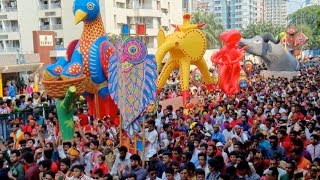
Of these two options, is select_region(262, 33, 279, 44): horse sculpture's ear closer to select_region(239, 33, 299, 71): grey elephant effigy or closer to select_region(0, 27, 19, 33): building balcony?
select_region(239, 33, 299, 71): grey elephant effigy

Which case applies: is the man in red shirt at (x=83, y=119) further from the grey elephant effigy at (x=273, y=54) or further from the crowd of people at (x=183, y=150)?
the grey elephant effigy at (x=273, y=54)

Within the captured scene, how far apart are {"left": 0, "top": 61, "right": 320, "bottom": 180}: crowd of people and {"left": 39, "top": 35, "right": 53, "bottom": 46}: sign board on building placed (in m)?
18.7

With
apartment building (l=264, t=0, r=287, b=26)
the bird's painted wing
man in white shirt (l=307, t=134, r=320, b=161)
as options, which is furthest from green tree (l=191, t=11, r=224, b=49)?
apartment building (l=264, t=0, r=287, b=26)

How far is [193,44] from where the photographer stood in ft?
48.3

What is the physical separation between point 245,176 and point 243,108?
16.2 feet

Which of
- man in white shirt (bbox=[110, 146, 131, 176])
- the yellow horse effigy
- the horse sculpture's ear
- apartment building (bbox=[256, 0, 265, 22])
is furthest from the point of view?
apartment building (bbox=[256, 0, 265, 22])

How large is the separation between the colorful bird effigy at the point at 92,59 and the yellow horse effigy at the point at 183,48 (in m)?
3.21

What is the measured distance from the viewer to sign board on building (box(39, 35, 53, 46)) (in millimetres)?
29302

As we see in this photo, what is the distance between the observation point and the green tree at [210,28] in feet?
142

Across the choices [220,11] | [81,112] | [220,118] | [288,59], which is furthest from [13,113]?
[220,11]

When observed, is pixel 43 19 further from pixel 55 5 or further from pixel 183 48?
pixel 183 48

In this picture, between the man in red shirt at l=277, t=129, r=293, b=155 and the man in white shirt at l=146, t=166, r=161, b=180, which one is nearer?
the man in white shirt at l=146, t=166, r=161, b=180

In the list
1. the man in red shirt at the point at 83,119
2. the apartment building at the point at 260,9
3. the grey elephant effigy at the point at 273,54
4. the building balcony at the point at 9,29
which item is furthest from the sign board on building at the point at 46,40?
the apartment building at the point at 260,9

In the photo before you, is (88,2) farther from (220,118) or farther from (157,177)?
(157,177)
